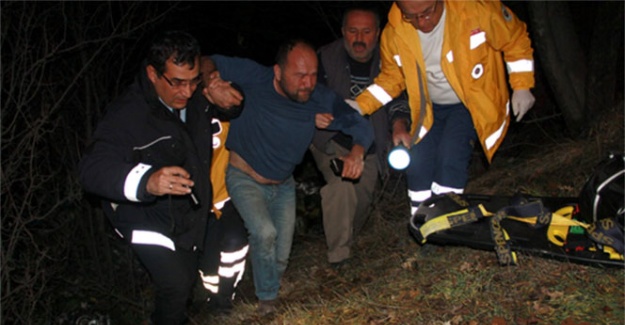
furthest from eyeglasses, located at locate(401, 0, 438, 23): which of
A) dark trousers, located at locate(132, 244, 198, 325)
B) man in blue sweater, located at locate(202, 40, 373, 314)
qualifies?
dark trousers, located at locate(132, 244, 198, 325)

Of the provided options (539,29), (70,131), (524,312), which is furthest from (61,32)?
(524,312)

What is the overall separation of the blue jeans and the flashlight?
827 mm

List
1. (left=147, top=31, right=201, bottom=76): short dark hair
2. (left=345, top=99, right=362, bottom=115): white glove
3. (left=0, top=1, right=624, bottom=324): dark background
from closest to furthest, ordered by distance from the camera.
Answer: (left=147, top=31, right=201, bottom=76): short dark hair → (left=345, top=99, right=362, bottom=115): white glove → (left=0, top=1, right=624, bottom=324): dark background

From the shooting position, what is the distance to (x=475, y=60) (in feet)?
14.7

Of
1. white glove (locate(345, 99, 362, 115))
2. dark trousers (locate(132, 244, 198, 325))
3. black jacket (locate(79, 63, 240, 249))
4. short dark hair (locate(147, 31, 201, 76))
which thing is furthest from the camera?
white glove (locate(345, 99, 362, 115))

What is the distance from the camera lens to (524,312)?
363 cm

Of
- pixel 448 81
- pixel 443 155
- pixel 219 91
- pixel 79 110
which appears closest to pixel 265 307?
pixel 219 91

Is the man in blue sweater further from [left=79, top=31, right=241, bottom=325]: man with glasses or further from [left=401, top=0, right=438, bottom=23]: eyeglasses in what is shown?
[left=401, top=0, right=438, bottom=23]: eyeglasses

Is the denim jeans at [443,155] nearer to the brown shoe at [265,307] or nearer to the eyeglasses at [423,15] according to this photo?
the eyeglasses at [423,15]

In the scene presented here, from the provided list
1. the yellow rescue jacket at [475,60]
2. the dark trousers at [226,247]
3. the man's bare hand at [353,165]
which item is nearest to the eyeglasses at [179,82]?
the dark trousers at [226,247]

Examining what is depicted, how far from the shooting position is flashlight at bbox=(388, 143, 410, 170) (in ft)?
15.4

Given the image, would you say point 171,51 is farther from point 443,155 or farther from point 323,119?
point 443,155

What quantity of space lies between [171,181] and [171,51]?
2.97 ft

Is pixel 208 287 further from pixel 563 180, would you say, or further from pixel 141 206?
pixel 563 180
